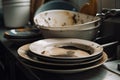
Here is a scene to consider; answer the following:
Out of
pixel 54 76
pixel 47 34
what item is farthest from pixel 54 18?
pixel 54 76

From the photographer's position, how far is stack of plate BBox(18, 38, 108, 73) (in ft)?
2.32

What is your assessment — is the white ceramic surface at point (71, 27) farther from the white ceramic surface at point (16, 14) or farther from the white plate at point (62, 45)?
the white ceramic surface at point (16, 14)

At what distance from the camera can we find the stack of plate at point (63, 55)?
707mm

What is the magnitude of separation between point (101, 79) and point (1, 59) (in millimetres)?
858

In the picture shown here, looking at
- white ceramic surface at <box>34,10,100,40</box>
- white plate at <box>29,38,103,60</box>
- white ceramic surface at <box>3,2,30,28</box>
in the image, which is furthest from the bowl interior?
white ceramic surface at <box>3,2,30,28</box>

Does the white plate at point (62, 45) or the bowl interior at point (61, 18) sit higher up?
the bowl interior at point (61, 18)

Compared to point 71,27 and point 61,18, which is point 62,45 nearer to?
point 71,27

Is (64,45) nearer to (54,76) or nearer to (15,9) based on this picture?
(54,76)

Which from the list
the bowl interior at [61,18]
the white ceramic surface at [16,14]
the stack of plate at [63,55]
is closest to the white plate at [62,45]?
the stack of plate at [63,55]

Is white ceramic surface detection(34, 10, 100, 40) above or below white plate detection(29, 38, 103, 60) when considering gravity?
above

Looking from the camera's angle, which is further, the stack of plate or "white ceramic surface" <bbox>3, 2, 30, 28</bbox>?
"white ceramic surface" <bbox>3, 2, 30, 28</bbox>

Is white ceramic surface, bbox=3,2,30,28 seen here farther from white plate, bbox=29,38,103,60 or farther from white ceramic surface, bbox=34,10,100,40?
white plate, bbox=29,38,103,60

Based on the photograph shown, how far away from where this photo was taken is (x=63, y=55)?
82 centimetres

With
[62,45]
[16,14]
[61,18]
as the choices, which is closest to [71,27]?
[62,45]
